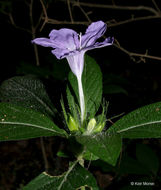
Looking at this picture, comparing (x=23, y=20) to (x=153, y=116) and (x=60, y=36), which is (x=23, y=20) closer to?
(x=60, y=36)

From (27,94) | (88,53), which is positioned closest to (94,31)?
(27,94)

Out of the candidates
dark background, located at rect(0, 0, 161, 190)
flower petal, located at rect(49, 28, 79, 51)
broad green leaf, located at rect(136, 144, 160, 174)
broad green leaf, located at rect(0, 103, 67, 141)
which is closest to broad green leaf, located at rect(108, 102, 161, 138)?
broad green leaf, located at rect(0, 103, 67, 141)

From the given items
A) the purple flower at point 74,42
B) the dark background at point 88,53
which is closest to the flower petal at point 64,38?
the purple flower at point 74,42

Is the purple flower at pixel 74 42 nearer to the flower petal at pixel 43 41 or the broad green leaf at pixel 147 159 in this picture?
the flower petal at pixel 43 41

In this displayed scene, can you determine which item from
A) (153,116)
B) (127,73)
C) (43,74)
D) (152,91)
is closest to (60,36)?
(153,116)

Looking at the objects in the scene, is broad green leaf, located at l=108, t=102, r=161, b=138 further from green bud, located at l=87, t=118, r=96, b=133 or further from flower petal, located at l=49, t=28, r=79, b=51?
flower petal, located at l=49, t=28, r=79, b=51

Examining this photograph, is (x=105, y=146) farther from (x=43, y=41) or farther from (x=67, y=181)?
(x=43, y=41)
